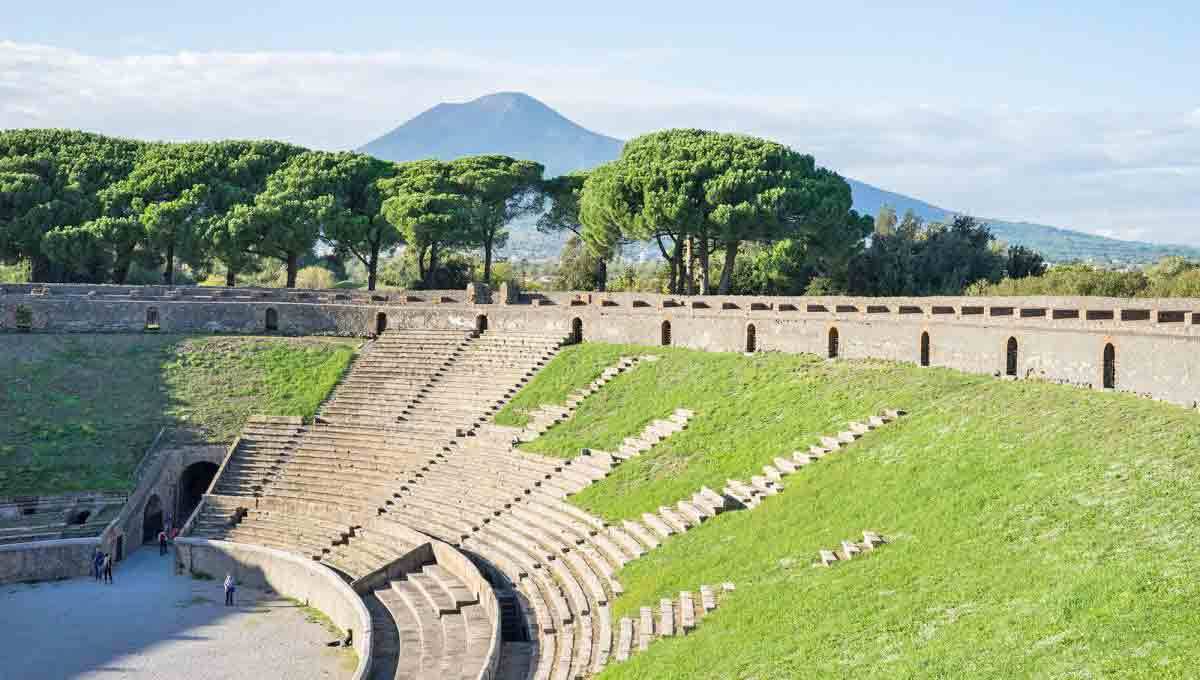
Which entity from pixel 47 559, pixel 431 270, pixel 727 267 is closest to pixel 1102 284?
pixel 727 267

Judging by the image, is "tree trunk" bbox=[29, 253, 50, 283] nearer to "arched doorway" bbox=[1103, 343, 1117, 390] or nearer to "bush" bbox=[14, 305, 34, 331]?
"bush" bbox=[14, 305, 34, 331]

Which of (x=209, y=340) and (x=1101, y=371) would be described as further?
(x=209, y=340)

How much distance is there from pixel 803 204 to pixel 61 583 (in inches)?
1374

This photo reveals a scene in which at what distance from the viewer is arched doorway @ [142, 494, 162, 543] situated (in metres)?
43.3

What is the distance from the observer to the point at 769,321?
4234 cm

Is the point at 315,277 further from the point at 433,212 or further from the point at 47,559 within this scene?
the point at 47,559

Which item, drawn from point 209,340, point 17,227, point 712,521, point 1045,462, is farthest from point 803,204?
point 17,227

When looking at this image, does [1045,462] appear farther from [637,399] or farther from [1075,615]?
[637,399]

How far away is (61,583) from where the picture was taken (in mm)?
38062

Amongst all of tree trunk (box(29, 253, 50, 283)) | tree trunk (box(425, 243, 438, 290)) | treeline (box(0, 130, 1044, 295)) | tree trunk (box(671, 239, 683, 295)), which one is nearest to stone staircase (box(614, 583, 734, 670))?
treeline (box(0, 130, 1044, 295))

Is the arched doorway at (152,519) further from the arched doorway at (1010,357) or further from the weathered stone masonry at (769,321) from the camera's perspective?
the arched doorway at (1010,357)

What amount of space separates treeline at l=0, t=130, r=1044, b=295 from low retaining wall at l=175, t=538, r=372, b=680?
26816mm

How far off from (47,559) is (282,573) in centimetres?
773

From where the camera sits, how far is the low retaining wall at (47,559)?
3812 cm
